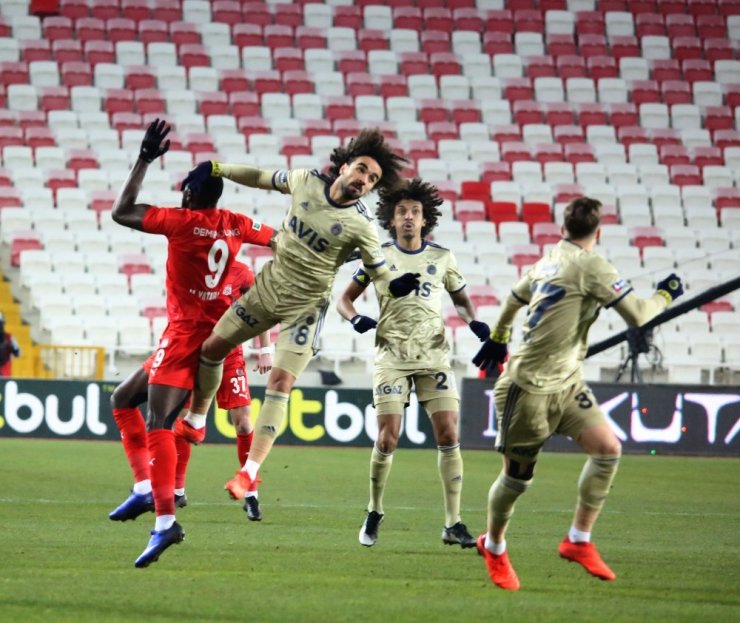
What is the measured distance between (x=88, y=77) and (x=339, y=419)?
11.5 m

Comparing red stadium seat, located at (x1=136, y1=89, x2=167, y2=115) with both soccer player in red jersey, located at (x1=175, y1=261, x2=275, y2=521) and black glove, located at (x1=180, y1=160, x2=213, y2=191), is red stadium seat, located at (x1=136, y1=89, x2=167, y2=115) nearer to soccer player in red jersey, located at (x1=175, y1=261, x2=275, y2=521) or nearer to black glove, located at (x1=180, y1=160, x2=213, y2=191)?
soccer player in red jersey, located at (x1=175, y1=261, x2=275, y2=521)

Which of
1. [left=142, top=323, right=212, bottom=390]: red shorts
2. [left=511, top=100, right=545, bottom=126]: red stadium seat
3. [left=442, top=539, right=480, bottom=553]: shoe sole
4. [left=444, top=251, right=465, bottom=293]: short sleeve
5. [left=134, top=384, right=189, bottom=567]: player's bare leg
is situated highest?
[left=511, top=100, right=545, bottom=126]: red stadium seat

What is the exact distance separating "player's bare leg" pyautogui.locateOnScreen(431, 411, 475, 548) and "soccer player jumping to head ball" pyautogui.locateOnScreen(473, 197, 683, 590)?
4.54 ft

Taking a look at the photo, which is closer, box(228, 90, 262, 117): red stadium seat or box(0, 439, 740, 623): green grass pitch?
box(0, 439, 740, 623): green grass pitch

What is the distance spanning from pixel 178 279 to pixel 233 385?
241 centimetres

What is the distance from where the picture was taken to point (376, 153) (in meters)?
7.75

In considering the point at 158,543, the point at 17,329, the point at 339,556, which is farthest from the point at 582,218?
the point at 17,329

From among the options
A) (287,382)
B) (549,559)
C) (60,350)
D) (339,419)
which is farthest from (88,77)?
(549,559)

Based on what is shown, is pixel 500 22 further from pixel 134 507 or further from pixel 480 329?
pixel 134 507

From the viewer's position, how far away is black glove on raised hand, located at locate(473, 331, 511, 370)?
6.78 m

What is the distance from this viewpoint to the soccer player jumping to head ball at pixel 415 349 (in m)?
8.23

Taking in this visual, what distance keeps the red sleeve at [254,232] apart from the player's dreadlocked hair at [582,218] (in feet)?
6.34

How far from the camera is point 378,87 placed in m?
26.4

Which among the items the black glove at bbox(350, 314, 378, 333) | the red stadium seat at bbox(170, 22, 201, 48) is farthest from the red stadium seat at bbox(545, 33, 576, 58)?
the black glove at bbox(350, 314, 378, 333)
